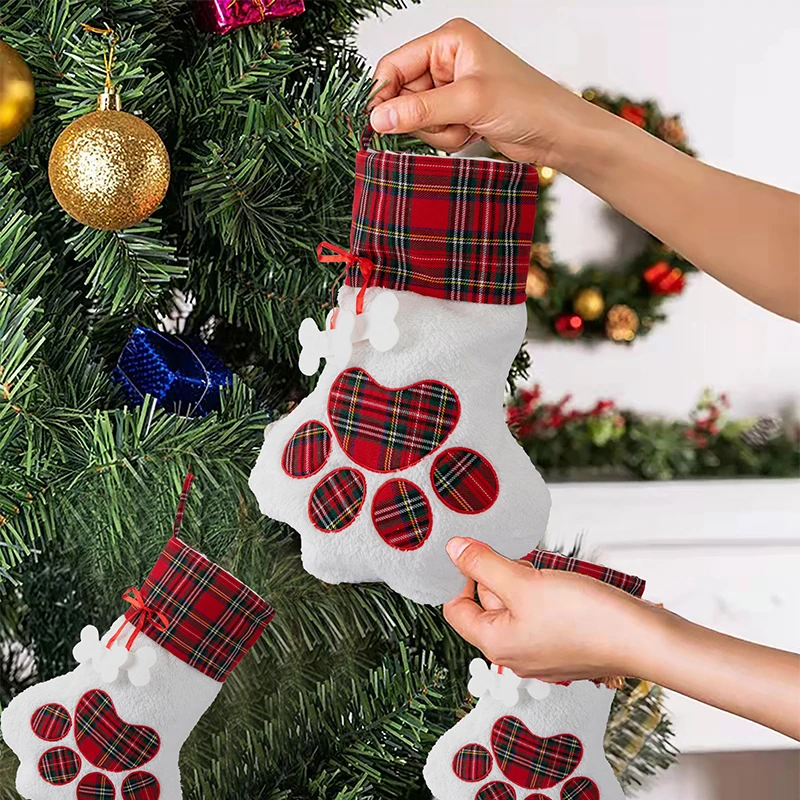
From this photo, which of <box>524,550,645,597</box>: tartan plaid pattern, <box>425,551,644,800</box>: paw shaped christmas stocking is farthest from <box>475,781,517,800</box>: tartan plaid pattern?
<box>524,550,645,597</box>: tartan plaid pattern

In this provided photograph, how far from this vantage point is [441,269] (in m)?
0.61

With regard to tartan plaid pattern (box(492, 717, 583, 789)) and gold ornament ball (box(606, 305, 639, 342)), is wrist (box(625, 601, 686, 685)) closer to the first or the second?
tartan plaid pattern (box(492, 717, 583, 789))

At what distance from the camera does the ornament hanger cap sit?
2.23 ft

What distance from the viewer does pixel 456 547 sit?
57 cm

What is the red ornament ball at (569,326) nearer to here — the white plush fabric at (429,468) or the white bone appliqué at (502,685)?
the white bone appliqué at (502,685)

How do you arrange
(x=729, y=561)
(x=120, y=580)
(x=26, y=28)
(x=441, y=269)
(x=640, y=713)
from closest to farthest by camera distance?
(x=441, y=269)
(x=26, y=28)
(x=120, y=580)
(x=640, y=713)
(x=729, y=561)

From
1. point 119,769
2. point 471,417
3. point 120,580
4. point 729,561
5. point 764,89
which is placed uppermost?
point 764,89

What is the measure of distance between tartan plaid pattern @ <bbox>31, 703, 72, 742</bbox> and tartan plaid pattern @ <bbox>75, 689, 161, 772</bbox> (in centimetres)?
1

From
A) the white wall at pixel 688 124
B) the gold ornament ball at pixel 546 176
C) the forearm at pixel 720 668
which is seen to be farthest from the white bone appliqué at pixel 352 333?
the white wall at pixel 688 124

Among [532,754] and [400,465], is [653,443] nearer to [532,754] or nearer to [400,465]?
[532,754]

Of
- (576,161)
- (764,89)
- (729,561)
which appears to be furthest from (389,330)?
(764,89)

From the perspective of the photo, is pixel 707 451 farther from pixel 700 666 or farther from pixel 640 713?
pixel 700 666

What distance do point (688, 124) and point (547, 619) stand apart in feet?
6.28

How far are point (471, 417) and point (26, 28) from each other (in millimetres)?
447
